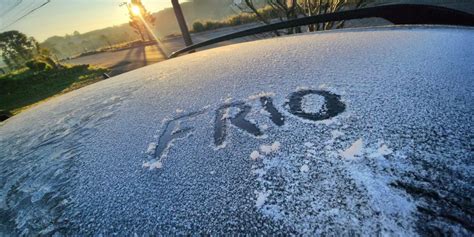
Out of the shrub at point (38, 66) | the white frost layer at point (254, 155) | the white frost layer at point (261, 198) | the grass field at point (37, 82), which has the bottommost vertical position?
the grass field at point (37, 82)

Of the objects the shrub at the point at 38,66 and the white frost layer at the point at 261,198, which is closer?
the white frost layer at the point at 261,198

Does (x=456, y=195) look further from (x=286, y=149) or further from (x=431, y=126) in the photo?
(x=286, y=149)

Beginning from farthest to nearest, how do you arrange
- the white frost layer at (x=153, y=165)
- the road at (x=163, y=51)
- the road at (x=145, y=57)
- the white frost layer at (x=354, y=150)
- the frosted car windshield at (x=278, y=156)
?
the road at (x=145, y=57) < the road at (x=163, y=51) < the white frost layer at (x=153, y=165) < the white frost layer at (x=354, y=150) < the frosted car windshield at (x=278, y=156)

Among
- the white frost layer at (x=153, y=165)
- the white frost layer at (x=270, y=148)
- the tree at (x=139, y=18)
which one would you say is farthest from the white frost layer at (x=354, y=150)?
the tree at (x=139, y=18)

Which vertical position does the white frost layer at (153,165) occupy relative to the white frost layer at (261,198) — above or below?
below

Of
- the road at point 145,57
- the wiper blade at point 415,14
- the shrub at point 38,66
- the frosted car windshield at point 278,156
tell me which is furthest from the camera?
the shrub at point 38,66

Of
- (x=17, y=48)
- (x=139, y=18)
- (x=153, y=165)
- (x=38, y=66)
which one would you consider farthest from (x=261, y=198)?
(x=17, y=48)

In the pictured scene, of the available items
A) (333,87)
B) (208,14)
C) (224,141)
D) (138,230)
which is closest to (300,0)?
(333,87)

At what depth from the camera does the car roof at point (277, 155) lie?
0.46 meters

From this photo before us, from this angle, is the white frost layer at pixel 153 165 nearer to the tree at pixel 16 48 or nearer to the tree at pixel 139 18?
the tree at pixel 139 18

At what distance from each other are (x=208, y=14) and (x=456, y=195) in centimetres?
12179

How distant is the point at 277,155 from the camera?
2.03ft

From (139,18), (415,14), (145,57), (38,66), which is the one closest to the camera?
(415,14)

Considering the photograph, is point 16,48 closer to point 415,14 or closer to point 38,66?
point 38,66
